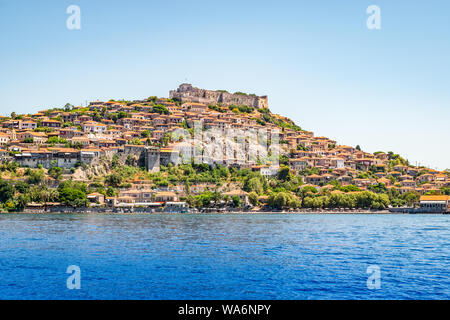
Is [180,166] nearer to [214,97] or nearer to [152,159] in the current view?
[152,159]

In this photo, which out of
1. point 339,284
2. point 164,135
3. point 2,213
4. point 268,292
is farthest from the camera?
point 164,135

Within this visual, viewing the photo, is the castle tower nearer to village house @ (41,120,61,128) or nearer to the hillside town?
the hillside town

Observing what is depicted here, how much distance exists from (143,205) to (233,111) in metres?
52.2

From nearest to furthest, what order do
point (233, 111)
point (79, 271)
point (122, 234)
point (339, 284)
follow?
point (339, 284)
point (79, 271)
point (122, 234)
point (233, 111)

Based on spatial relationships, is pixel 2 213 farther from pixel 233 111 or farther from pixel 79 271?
pixel 233 111

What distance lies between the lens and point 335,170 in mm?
94750

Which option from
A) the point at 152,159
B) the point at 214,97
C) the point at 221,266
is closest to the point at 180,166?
the point at 152,159

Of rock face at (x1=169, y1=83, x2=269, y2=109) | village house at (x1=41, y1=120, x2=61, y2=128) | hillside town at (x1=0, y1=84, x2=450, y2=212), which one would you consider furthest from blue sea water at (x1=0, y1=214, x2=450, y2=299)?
rock face at (x1=169, y1=83, x2=269, y2=109)

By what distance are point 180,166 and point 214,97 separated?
42.0m

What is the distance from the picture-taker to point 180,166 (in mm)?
83000

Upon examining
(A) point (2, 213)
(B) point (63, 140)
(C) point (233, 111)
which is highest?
(C) point (233, 111)

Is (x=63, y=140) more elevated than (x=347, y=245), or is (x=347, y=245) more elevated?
(x=63, y=140)

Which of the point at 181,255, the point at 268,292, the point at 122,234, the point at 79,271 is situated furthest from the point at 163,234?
the point at 268,292

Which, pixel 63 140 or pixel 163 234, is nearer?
pixel 163 234
